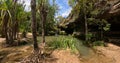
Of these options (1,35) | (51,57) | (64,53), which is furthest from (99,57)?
(1,35)

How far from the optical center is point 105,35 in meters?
28.6

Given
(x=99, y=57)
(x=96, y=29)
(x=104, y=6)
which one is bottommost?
(x=99, y=57)

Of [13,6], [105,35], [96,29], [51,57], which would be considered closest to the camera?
[51,57]

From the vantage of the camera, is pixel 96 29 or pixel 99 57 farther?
pixel 96 29

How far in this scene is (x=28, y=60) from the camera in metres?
13.4

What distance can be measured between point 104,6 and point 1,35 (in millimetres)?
18178

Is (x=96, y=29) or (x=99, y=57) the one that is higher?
(x=96, y=29)

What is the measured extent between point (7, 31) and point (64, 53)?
A: 12.6 meters

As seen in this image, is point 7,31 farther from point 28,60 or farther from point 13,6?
point 28,60

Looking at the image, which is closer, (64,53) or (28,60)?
(28,60)

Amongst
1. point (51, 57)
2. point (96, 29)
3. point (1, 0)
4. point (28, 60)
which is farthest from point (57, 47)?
point (96, 29)

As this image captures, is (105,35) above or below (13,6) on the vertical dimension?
below

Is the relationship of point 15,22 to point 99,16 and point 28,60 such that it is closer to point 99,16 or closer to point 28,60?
point 99,16

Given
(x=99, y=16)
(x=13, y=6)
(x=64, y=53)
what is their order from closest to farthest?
(x=64, y=53), (x=13, y=6), (x=99, y=16)
